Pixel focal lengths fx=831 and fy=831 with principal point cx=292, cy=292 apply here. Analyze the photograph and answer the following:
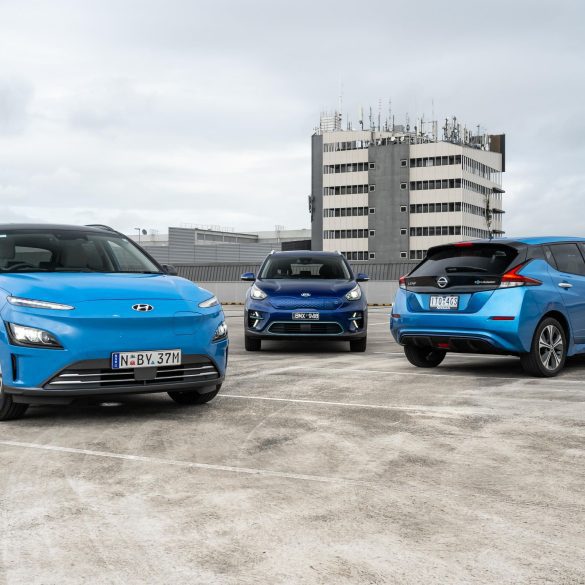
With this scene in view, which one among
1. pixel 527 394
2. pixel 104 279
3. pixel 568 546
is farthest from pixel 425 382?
pixel 568 546

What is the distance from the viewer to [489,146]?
11556 centimetres

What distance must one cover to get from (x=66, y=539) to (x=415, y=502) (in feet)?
5.59

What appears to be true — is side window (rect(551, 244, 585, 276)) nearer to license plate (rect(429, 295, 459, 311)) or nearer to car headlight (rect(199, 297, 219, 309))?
license plate (rect(429, 295, 459, 311))

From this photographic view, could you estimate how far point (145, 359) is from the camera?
625 cm

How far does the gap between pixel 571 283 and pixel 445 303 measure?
153 cm

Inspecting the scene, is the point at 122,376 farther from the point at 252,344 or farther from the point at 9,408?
the point at 252,344

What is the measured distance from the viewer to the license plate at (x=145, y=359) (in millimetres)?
6148

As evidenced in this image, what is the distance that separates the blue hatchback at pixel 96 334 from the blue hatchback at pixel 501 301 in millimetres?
3211

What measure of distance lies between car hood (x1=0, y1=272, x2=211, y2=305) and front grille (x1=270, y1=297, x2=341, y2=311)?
16.5 ft

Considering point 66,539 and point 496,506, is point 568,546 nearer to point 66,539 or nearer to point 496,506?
point 496,506

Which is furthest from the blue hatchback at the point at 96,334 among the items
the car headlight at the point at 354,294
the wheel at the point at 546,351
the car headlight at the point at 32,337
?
the car headlight at the point at 354,294

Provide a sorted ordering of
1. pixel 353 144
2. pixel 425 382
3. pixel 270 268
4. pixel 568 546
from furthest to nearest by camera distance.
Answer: pixel 353 144
pixel 270 268
pixel 425 382
pixel 568 546

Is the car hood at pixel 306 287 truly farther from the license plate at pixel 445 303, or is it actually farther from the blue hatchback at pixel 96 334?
the blue hatchback at pixel 96 334

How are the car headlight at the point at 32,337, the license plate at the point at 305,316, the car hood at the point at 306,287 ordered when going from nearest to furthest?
the car headlight at the point at 32,337 → the license plate at the point at 305,316 → the car hood at the point at 306,287
